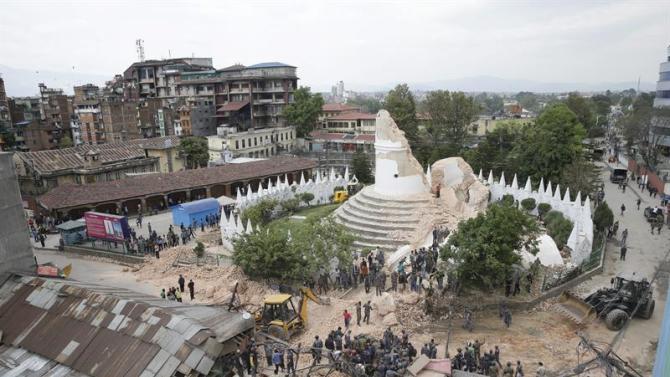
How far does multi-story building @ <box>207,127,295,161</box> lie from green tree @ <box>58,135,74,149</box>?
72.4 ft

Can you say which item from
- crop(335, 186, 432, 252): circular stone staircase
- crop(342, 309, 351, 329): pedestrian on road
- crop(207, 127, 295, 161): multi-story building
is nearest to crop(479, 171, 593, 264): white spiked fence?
crop(335, 186, 432, 252): circular stone staircase

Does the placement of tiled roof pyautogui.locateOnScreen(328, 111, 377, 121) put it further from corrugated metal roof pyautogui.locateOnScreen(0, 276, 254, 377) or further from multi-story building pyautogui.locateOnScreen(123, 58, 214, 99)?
corrugated metal roof pyautogui.locateOnScreen(0, 276, 254, 377)

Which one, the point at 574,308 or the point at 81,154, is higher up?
the point at 81,154

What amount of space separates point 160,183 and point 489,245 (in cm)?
2823

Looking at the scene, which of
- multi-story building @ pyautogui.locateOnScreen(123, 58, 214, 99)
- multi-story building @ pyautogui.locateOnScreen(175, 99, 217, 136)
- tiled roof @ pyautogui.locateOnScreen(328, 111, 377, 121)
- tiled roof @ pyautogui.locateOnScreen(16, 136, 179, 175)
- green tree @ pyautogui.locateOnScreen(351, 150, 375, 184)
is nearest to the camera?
tiled roof @ pyautogui.locateOnScreen(16, 136, 179, 175)

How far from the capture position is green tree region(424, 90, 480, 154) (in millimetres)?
54562

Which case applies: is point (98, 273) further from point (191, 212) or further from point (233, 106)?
point (233, 106)

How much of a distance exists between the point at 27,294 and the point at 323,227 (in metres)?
11.6

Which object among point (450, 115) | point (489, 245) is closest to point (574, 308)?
point (489, 245)

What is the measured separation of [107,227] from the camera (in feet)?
91.1

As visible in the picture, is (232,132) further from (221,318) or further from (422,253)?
(221,318)

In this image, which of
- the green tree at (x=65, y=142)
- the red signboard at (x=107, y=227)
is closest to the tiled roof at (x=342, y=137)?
the green tree at (x=65, y=142)

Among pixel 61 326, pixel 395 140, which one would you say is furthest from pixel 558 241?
pixel 61 326

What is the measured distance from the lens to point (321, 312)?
60.5 ft
